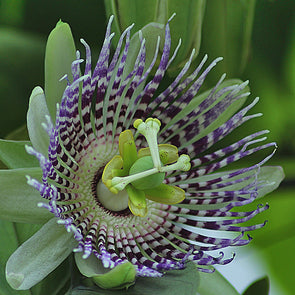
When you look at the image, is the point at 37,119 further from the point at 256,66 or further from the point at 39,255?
the point at 256,66

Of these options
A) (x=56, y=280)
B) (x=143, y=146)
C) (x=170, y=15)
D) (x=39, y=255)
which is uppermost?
(x=170, y=15)

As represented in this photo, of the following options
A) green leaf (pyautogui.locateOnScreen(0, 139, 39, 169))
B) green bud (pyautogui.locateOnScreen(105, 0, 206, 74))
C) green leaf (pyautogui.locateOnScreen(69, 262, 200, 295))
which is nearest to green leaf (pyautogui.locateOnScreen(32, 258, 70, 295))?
green leaf (pyautogui.locateOnScreen(69, 262, 200, 295))

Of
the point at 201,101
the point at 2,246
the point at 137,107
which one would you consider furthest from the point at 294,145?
the point at 2,246

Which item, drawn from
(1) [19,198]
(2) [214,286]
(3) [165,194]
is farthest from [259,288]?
(1) [19,198]

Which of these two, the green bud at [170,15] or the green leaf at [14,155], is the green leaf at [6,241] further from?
the green bud at [170,15]

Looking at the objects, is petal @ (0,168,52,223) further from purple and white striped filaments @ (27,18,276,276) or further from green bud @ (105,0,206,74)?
green bud @ (105,0,206,74)

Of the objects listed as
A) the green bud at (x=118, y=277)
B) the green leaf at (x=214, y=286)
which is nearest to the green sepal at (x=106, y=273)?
the green bud at (x=118, y=277)
